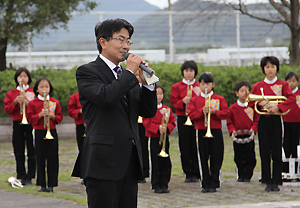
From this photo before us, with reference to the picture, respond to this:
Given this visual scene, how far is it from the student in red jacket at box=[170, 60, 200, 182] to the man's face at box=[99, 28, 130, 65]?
17.6ft

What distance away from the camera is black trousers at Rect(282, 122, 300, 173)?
960cm

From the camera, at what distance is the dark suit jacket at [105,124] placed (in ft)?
13.8

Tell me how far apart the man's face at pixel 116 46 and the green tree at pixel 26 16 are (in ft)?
36.7

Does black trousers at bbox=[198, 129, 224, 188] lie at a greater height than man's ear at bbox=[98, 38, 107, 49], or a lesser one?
lesser

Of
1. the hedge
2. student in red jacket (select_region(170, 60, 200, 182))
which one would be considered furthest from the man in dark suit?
the hedge

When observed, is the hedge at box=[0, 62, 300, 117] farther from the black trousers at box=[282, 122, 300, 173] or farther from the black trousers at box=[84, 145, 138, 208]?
the black trousers at box=[84, 145, 138, 208]

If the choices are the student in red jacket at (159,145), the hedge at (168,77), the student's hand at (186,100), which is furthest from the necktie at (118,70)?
the hedge at (168,77)

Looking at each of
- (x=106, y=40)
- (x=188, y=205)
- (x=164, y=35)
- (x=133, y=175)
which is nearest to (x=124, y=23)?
(x=106, y=40)

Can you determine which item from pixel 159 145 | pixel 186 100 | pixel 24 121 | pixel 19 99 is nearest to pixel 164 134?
pixel 159 145

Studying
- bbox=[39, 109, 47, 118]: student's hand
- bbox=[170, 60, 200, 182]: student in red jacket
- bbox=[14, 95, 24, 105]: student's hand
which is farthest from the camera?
bbox=[170, 60, 200, 182]: student in red jacket

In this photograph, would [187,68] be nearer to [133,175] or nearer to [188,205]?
[188,205]

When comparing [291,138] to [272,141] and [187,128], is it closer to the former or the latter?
[272,141]

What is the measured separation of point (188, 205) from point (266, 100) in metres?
2.13

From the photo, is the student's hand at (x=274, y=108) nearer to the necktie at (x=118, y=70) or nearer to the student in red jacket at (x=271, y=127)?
the student in red jacket at (x=271, y=127)
